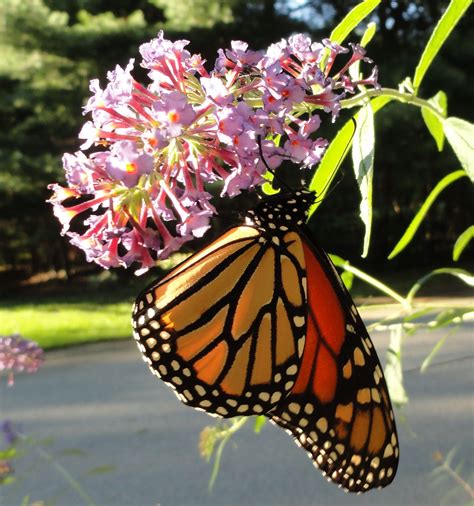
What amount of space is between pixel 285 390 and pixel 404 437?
327cm

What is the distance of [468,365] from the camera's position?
4.90 metres

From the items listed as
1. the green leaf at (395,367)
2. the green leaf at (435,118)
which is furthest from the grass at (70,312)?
the green leaf at (435,118)

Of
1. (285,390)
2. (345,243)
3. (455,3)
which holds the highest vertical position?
(455,3)

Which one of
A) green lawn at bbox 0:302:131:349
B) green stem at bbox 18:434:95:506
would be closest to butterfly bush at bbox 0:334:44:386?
green stem at bbox 18:434:95:506

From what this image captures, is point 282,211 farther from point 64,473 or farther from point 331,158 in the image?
point 64,473

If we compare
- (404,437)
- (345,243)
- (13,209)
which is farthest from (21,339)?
(13,209)

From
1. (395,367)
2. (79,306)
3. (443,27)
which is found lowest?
(79,306)

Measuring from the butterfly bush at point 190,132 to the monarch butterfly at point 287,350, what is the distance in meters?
0.17

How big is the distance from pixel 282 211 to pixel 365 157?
0.23 meters

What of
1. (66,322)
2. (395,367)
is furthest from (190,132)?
(66,322)

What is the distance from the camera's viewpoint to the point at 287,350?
94 cm

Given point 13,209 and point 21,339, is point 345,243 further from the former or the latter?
point 21,339

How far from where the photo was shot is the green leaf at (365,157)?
0.71 m

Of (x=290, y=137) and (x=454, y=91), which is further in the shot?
(x=454, y=91)
